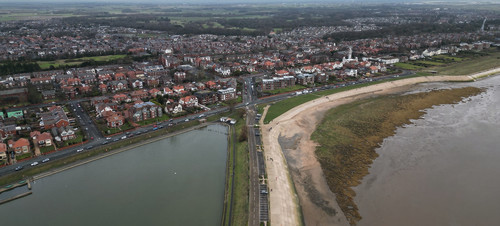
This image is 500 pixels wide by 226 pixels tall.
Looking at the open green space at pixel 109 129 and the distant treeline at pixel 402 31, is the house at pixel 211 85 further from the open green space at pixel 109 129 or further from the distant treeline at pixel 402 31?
the distant treeline at pixel 402 31

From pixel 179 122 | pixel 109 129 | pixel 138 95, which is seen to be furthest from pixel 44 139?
pixel 138 95

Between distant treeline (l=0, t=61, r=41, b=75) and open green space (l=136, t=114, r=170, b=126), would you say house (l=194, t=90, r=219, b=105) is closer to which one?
open green space (l=136, t=114, r=170, b=126)

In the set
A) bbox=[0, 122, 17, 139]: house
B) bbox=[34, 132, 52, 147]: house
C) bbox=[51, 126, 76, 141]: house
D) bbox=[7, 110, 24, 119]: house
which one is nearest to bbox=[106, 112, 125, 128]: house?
bbox=[51, 126, 76, 141]: house

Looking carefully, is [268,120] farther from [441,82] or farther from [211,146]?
[441,82]

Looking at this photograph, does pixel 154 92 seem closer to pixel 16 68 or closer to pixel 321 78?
pixel 321 78

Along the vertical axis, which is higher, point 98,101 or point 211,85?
point 211,85
